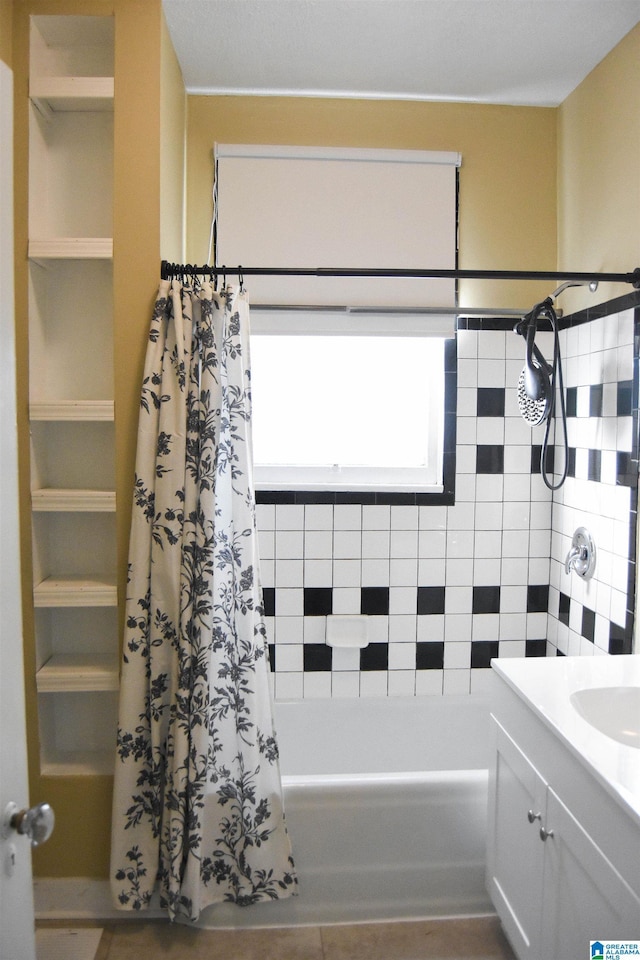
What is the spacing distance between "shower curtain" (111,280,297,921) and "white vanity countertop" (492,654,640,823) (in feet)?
2.45

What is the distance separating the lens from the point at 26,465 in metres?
2.00

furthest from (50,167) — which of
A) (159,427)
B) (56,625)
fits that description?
(56,625)

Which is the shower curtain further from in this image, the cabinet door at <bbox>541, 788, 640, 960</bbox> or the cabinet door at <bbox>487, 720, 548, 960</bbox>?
the cabinet door at <bbox>541, 788, 640, 960</bbox>

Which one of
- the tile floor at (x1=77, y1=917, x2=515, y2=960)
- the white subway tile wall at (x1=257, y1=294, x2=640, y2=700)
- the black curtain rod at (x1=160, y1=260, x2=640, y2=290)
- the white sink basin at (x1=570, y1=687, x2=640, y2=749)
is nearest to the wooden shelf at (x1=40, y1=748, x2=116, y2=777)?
the tile floor at (x1=77, y1=917, x2=515, y2=960)

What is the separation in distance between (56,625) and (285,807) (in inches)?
36.2

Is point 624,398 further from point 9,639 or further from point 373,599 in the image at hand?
point 9,639

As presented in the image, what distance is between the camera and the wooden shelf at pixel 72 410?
1.98 meters

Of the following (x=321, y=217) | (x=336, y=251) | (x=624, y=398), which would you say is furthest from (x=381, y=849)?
(x=321, y=217)

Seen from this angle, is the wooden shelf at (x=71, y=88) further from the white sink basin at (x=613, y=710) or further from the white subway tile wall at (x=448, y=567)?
the white sink basin at (x=613, y=710)

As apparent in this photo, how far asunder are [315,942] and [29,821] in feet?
4.46

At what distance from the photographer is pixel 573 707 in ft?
5.17

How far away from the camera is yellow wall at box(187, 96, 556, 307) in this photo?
8.54ft

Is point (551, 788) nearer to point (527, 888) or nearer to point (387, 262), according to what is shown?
point (527, 888)

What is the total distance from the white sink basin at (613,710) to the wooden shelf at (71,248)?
176 centimetres
